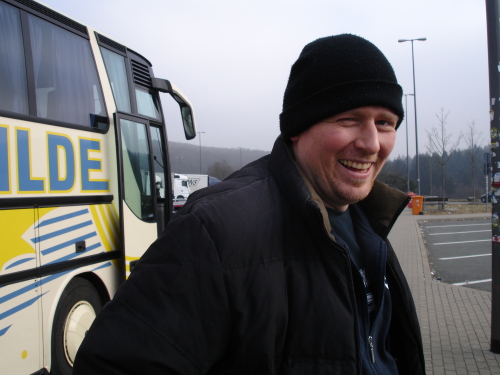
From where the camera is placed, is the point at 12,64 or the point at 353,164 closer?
the point at 353,164

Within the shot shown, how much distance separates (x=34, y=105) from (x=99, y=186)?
108 centimetres

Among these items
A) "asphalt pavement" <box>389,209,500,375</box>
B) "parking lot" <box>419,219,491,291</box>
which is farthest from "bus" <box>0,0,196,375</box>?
"parking lot" <box>419,219,491,291</box>

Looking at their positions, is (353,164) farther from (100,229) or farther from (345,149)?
(100,229)

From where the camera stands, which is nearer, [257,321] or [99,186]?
[257,321]

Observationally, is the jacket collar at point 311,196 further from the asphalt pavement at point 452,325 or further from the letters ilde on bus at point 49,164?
the asphalt pavement at point 452,325

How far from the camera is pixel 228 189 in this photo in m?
1.43

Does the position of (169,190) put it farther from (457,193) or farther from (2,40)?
(457,193)

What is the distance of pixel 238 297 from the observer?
125 cm

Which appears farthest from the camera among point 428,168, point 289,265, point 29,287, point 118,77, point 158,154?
point 428,168

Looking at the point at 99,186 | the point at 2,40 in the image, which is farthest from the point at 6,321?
the point at 2,40

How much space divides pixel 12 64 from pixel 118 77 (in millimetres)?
1744

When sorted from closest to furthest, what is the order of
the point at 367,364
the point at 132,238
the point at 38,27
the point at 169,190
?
the point at 367,364 → the point at 38,27 → the point at 132,238 → the point at 169,190

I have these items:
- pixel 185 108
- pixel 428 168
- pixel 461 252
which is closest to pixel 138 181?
pixel 185 108

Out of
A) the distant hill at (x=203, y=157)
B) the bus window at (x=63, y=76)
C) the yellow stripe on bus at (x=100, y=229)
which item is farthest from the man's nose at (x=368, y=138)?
the distant hill at (x=203, y=157)
